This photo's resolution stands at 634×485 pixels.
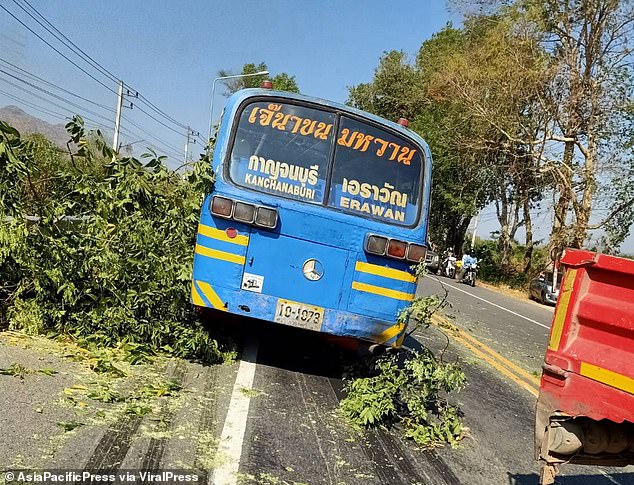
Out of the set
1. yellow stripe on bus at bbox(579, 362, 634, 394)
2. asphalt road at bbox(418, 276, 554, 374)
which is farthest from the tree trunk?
yellow stripe on bus at bbox(579, 362, 634, 394)

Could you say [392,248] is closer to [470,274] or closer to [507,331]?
[507,331]

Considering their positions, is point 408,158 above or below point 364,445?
above

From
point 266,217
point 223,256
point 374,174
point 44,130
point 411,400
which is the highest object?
point 44,130

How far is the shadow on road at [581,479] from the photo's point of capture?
170 inches

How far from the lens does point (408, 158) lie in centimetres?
581

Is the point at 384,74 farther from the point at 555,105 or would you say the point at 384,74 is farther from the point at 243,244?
the point at 243,244

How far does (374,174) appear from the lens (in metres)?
5.69

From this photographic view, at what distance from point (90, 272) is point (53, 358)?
1.07 meters

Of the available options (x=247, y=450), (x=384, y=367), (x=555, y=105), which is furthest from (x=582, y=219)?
(x=247, y=450)

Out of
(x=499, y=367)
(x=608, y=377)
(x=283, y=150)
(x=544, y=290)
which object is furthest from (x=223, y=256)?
(x=544, y=290)

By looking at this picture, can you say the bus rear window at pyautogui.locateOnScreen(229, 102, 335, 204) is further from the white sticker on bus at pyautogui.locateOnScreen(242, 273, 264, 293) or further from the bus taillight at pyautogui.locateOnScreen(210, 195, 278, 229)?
the white sticker on bus at pyautogui.locateOnScreen(242, 273, 264, 293)

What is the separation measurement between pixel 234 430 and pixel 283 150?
8.28 feet

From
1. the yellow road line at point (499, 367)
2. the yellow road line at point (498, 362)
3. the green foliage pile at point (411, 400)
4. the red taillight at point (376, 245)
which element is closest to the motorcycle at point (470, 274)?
the yellow road line at point (498, 362)

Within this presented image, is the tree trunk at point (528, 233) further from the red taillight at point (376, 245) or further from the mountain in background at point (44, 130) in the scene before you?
the red taillight at point (376, 245)
